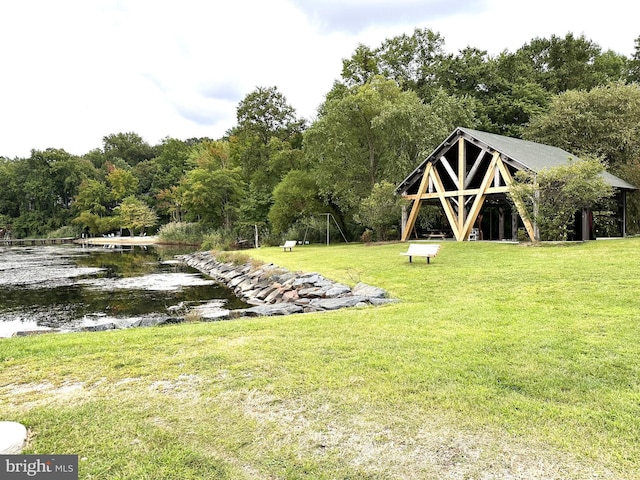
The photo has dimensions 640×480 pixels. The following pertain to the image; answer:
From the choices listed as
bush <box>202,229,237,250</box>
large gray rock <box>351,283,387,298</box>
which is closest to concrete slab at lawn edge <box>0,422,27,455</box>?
large gray rock <box>351,283,387,298</box>

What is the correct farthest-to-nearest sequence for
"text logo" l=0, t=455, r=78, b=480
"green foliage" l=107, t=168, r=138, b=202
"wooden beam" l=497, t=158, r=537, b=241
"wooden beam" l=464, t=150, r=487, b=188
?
"green foliage" l=107, t=168, r=138, b=202
"wooden beam" l=464, t=150, r=487, b=188
"wooden beam" l=497, t=158, r=537, b=241
"text logo" l=0, t=455, r=78, b=480

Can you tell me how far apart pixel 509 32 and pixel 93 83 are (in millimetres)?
33662

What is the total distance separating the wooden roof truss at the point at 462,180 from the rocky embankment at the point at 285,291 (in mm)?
9237

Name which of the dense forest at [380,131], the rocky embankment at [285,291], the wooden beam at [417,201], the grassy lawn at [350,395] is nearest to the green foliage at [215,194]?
the dense forest at [380,131]

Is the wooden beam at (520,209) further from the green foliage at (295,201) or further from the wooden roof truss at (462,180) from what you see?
the green foliage at (295,201)

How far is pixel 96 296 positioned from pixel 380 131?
54.9 feet

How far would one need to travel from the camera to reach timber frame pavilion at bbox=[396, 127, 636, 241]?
658 inches

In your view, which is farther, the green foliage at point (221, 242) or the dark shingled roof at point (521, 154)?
the green foliage at point (221, 242)

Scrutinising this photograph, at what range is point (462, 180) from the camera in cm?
1842

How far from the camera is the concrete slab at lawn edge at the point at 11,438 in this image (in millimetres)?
2412

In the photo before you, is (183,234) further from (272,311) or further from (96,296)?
(272,311)

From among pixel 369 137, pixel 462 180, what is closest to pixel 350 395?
pixel 462 180

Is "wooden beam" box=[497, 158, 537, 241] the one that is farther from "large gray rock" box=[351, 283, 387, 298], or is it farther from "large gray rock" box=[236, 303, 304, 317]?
"large gray rock" box=[236, 303, 304, 317]

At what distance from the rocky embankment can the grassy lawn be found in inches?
53.3
